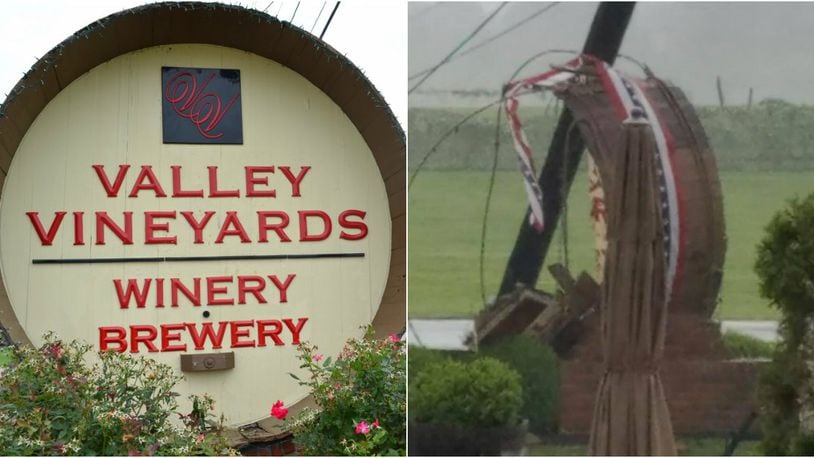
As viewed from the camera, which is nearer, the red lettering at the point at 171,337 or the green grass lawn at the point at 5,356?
the green grass lawn at the point at 5,356

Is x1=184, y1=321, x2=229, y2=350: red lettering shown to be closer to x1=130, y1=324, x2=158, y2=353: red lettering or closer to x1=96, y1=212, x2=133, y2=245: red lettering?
x1=130, y1=324, x2=158, y2=353: red lettering

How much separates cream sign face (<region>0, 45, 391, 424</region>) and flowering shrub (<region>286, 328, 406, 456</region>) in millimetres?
1021

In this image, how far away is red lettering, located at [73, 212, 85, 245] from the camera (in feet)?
21.5

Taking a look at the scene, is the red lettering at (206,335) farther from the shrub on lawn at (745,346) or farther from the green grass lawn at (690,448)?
the shrub on lawn at (745,346)

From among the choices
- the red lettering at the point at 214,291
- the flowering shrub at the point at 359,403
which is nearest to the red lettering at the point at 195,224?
the red lettering at the point at 214,291

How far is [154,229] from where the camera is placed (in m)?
6.67

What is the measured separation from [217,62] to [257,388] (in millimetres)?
2054

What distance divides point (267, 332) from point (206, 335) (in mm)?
370

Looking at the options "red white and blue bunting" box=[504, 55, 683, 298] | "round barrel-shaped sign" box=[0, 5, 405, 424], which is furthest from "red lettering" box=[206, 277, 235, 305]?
"red white and blue bunting" box=[504, 55, 683, 298]

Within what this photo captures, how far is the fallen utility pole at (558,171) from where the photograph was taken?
546 centimetres

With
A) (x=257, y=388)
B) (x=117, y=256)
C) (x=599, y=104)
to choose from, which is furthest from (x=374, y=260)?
(x=599, y=104)

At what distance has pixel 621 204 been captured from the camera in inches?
215

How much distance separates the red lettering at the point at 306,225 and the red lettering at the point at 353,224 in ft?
0.28

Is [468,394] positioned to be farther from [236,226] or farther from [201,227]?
[201,227]
